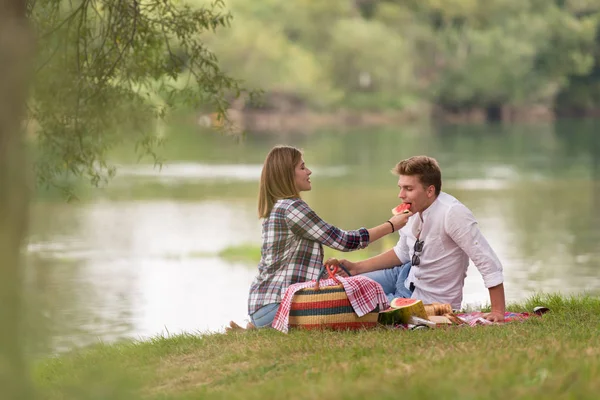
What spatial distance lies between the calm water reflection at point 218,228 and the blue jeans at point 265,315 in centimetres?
94

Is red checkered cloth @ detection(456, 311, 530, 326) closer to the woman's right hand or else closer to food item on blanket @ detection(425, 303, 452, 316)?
food item on blanket @ detection(425, 303, 452, 316)

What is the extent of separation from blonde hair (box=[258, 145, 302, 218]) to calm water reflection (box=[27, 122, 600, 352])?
1295 millimetres

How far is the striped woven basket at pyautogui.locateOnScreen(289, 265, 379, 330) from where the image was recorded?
20.2ft

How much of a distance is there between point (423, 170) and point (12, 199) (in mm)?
3354

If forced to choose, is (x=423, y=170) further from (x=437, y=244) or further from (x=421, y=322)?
(x=421, y=322)

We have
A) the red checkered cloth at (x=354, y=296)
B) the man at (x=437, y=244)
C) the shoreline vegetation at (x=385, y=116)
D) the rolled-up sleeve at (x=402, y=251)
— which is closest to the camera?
the red checkered cloth at (x=354, y=296)

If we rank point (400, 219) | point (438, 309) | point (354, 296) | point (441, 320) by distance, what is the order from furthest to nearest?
point (400, 219) → point (438, 309) → point (441, 320) → point (354, 296)

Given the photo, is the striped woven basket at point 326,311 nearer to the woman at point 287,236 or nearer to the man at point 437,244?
the woman at point 287,236

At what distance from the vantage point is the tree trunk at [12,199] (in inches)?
143

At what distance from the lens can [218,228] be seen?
71.2 feet

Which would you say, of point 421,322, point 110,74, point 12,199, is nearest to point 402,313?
point 421,322

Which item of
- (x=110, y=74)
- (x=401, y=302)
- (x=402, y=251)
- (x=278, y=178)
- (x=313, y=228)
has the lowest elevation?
(x=401, y=302)

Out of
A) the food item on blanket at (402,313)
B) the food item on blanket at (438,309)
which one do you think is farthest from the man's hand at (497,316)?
the food item on blanket at (402,313)

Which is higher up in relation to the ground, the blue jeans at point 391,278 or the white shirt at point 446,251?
the white shirt at point 446,251
